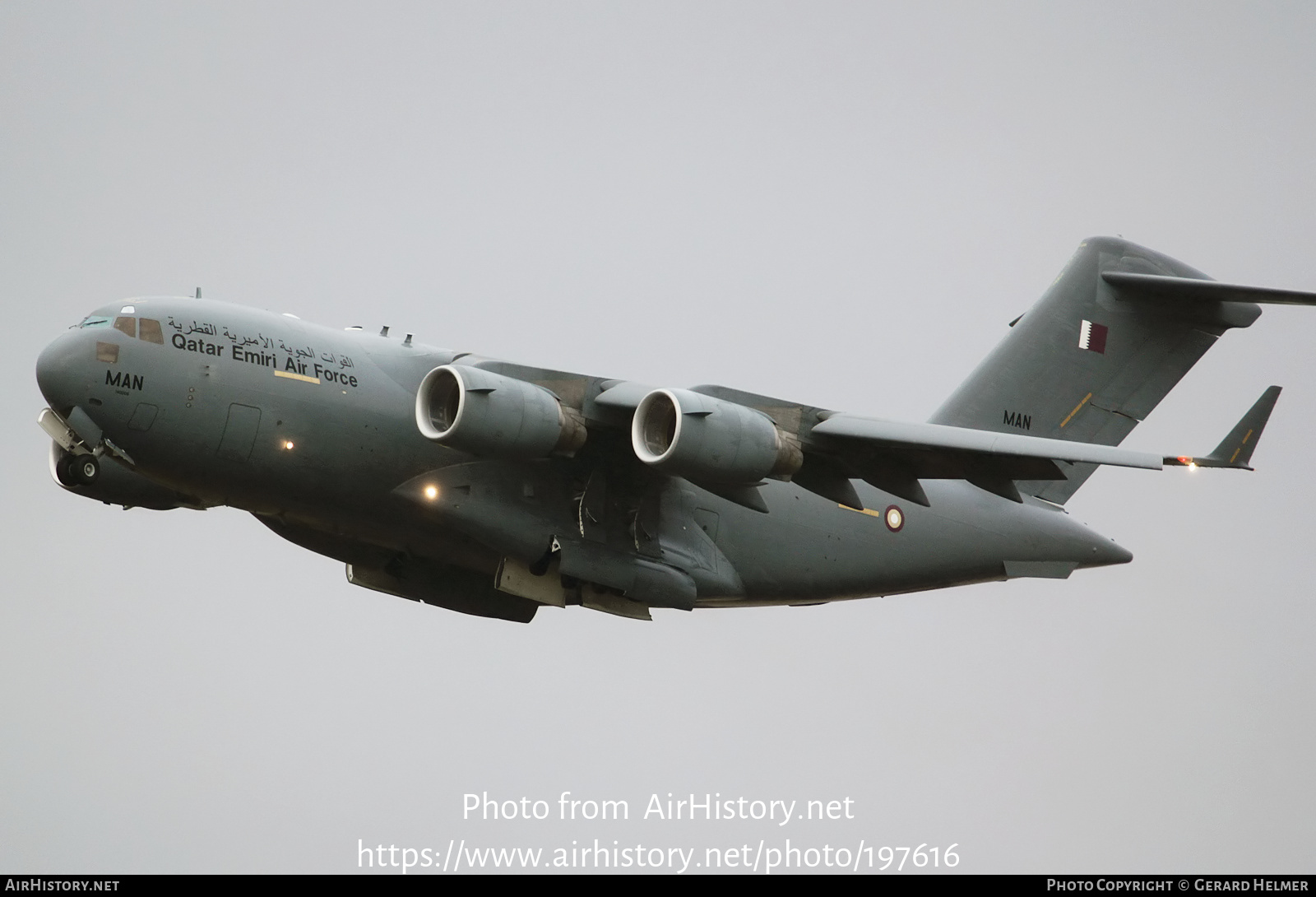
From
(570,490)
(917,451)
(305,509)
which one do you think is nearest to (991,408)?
(917,451)

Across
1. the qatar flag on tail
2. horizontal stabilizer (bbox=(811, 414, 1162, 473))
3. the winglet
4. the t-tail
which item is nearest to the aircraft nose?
horizontal stabilizer (bbox=(811, 414, 1162, 473))

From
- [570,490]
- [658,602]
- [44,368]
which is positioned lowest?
[658,602]

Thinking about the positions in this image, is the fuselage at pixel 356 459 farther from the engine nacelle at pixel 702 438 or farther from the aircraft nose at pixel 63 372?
the engine nacelle at pixel 702 438

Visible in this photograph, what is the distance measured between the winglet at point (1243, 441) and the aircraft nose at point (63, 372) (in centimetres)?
734

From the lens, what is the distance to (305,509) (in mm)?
12141

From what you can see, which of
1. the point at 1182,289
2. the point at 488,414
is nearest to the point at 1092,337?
the point at 1182,289

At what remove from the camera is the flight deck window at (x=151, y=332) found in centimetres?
1153

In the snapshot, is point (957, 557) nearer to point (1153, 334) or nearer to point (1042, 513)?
point (1042, 513)

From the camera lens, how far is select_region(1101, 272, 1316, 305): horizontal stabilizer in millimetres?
13781

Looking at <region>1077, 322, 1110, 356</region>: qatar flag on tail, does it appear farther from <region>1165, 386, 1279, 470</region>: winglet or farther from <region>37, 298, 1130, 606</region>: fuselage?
<region>1165, 386, 1279, 470</region>: winglet

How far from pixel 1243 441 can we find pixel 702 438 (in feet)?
12.1

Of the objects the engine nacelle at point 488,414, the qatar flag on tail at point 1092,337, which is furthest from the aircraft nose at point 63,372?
the qatar flag on tail at point 1092,337

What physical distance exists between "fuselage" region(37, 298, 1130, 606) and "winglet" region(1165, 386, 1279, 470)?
3.35 m

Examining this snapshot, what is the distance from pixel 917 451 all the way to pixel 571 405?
2517mm
